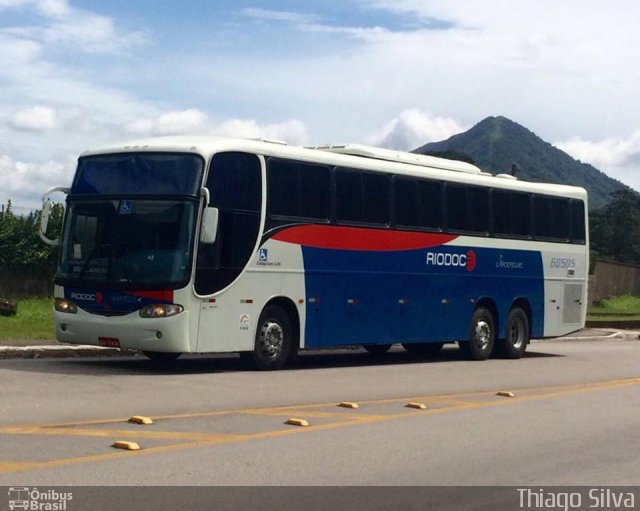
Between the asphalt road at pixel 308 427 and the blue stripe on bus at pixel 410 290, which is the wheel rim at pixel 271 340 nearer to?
the asphalt road at pixel 308 427

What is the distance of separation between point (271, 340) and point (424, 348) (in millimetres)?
8071

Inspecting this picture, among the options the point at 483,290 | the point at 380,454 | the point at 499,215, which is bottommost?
the point at 380,454

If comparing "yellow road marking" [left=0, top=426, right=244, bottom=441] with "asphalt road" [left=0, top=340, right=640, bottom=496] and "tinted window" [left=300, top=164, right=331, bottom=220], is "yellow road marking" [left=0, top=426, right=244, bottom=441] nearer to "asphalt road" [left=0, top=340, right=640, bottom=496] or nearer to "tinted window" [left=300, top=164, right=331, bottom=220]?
"asphalt road" [left=0, top=340, right=640, bottom=496]

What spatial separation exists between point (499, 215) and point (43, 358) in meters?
9.68

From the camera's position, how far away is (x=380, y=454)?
1075cm

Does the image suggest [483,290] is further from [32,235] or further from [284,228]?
[32,235]

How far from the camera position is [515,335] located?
2567 centimetres

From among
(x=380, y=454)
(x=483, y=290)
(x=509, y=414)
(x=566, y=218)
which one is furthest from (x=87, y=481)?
(x=566, y=218)

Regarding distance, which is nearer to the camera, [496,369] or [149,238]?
[149,238]

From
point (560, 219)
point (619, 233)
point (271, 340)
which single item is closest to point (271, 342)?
point (271, 340)

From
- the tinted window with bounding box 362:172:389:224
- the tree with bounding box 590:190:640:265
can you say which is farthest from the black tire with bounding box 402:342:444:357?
the tree with bounding box 590:190:640:265

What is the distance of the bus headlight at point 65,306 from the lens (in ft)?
59.4
